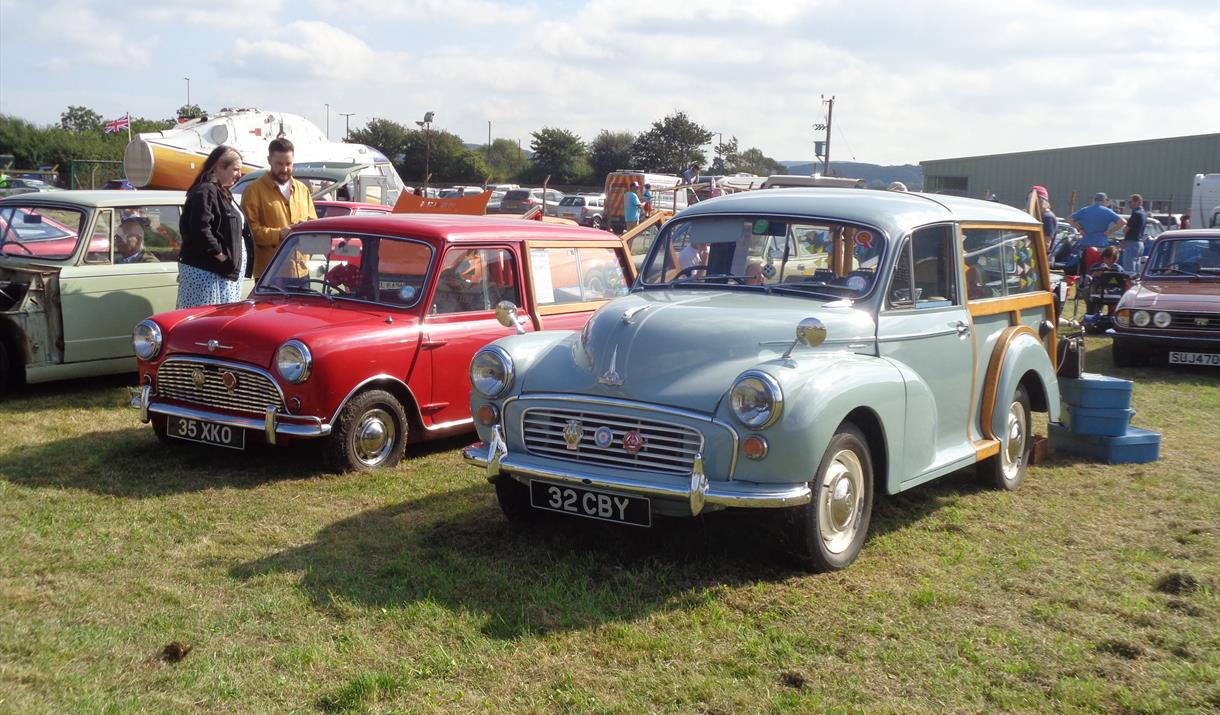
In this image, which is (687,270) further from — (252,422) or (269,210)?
(269,210)

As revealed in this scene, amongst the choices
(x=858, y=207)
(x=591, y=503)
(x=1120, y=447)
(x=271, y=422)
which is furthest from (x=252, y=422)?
(x=1120, y=447)

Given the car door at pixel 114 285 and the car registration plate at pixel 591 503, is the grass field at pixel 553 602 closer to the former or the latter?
the car registration plate at pixel 591 503

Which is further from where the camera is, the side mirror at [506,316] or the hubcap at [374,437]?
the hubcap at [374,437]

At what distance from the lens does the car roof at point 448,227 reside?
7.02 m

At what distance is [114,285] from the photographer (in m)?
8.52

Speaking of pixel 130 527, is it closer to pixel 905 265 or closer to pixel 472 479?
pixel 472 479

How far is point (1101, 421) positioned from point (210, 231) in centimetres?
641

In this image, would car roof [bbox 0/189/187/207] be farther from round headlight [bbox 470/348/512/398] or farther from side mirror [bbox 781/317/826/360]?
side mirror [bbox 781/317/826/360]

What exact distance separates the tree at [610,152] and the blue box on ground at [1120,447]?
74842 mm

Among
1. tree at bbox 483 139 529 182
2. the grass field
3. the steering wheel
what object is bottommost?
the grass field

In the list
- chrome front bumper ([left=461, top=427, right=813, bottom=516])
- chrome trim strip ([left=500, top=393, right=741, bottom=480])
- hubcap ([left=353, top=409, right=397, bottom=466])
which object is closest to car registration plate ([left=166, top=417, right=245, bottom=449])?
hubcap ([left=353, top=409, right=397, bottom=466])

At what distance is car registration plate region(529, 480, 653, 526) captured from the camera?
4617 millimetres

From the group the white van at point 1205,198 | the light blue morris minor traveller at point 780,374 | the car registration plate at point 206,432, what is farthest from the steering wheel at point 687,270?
the white van at point 1205,198

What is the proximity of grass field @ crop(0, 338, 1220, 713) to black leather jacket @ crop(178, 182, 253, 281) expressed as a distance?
1.85m
